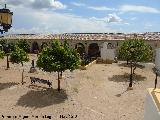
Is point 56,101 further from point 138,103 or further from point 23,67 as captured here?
point 23,67

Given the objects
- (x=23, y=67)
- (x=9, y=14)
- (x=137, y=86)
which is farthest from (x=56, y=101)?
(x=9, y=14)

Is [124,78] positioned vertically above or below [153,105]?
below

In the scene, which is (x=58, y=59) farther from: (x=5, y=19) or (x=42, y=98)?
(x=5, y=19)

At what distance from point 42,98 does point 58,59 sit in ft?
12.2

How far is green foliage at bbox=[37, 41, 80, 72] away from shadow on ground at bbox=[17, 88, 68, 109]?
6.96 feet

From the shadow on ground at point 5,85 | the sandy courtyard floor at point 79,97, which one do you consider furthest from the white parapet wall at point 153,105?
the shadow on ground at point 5,85

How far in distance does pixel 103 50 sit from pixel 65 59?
684 inches

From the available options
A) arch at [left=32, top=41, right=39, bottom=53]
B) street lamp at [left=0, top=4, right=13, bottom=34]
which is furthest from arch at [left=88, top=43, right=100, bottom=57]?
street lamp at [left=0, top=4, right=13, bottom=34]

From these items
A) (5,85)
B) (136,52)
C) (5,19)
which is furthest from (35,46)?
(5,19)

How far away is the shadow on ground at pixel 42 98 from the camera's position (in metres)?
23.7

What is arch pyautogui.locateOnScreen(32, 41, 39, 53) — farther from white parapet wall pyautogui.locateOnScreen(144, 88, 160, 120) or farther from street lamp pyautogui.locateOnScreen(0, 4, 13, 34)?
white parapet wall pyautogui.locateOnScreen(144, 88, 160, 120)

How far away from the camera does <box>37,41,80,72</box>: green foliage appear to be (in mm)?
25587

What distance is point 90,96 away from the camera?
26078 millimetres

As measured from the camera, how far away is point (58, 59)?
25984mm
